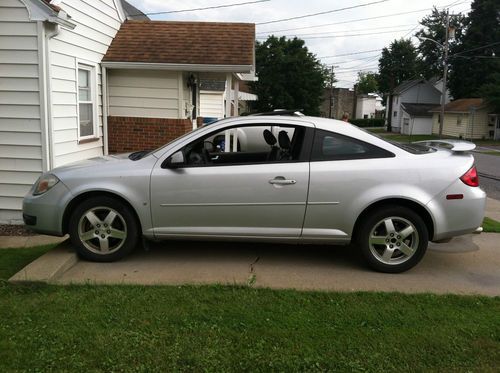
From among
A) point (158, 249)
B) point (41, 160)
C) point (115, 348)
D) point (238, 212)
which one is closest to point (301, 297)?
point (238, 212)

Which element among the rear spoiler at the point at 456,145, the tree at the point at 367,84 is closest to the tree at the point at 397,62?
the tree at the point at 367,84

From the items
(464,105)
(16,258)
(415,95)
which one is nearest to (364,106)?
(415,95)

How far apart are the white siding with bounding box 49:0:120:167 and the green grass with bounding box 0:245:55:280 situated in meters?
1.82

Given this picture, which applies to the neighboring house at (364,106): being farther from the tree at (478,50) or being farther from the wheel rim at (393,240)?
the wheel rim at (393,240)

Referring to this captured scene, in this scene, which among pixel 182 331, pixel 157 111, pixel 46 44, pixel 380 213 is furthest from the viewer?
pixel 157 111

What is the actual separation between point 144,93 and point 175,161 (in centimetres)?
513

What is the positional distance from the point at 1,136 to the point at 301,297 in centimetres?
512

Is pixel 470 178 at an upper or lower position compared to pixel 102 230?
upper

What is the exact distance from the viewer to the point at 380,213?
16.0 ft

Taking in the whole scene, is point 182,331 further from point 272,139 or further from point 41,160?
point 41,160

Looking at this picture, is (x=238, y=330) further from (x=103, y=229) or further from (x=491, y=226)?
(x=491, y=226)

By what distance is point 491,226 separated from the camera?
727cm

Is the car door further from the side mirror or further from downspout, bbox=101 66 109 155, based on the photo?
downspout, bbox=101 66 109 155

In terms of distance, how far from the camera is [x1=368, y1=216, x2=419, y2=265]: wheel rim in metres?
4.88
